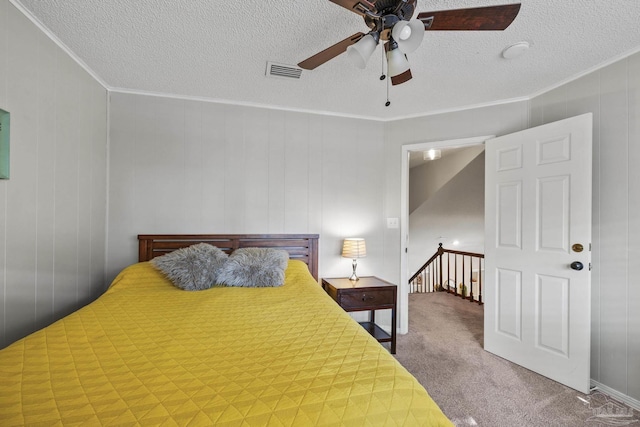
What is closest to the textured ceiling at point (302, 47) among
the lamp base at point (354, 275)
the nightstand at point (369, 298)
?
the lamp base at point (354, 275)

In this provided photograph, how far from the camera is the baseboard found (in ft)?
6.11

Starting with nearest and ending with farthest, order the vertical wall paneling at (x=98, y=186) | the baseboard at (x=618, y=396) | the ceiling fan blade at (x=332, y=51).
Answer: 1. the ceiling fan blade at (x=332, y=51)
2. the baseboard at (x=618, y=396)
3. the vertical wall paneling at (x=98, y=186)

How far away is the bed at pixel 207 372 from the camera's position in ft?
2.57

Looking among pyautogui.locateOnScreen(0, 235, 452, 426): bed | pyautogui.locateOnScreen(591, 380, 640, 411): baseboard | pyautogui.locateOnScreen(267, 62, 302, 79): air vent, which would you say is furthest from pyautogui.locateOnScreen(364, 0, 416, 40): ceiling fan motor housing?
pyautogui.locateOnScreen(591, 380, 640, 411): baseboard

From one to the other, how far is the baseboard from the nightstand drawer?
1499mm

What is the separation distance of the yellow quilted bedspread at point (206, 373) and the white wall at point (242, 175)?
1.18 metres

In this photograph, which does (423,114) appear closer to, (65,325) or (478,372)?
(478,372)

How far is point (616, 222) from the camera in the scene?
2000mm

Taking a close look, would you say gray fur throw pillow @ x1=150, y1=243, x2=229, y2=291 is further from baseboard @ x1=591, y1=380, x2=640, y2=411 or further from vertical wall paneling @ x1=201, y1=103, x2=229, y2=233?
baseboard @ x1=591, y1=380, x2=640, y2=411

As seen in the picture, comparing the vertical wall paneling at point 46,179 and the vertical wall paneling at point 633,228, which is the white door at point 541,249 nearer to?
the vertical wall paneling at point 633,228

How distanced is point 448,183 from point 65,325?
17.0 ft

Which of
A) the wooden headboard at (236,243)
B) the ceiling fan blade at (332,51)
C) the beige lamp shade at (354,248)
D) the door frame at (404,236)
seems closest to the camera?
the ceiling fan blade at (332,51)

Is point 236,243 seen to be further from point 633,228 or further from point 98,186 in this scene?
point 633,228

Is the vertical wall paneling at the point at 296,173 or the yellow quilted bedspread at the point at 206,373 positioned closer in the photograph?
the yellow quilted bedspread at the point at 206,373
